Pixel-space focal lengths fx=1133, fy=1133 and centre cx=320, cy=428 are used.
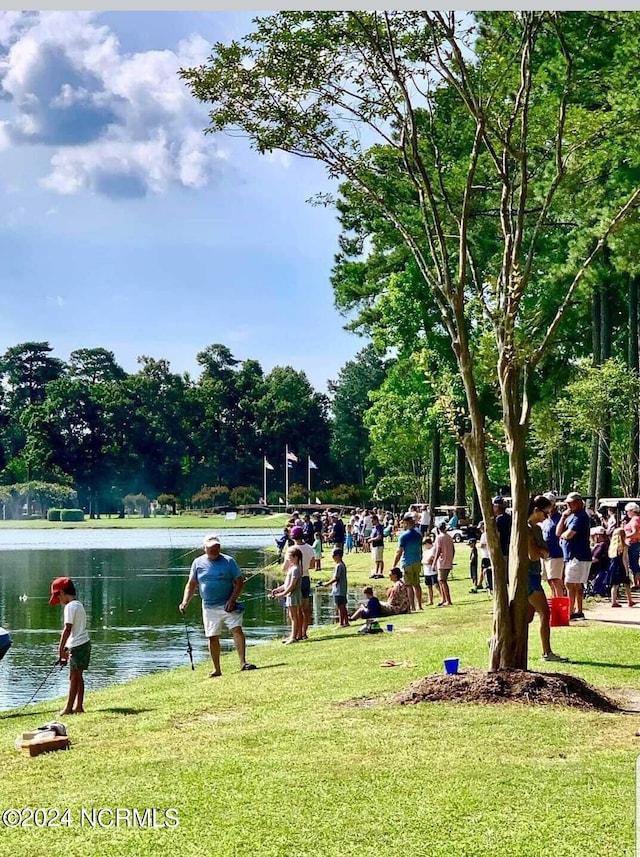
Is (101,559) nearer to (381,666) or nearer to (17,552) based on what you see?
(17,552)

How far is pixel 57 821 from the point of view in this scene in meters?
6.39

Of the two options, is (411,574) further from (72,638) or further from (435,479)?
(435,479)

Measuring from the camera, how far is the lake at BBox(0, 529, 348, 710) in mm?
15695

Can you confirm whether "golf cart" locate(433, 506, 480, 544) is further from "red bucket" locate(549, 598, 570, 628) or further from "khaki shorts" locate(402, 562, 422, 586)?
"red bucket" locate(549, 598, 570, 628)

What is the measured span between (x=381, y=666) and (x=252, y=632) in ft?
26.2

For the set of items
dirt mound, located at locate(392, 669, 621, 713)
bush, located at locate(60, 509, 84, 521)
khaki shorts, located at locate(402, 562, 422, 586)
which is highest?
khaki shorts, located at locate(402, 562, 422, 586)

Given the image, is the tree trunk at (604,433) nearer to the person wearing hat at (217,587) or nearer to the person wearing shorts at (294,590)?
the person wearing shorts at (294,590)

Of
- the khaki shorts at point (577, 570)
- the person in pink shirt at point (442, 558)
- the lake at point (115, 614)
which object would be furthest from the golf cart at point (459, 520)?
the khaki shorts at point (577, 570)

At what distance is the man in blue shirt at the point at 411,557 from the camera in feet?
59.4

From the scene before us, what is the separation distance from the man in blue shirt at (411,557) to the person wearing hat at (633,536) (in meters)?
3.27

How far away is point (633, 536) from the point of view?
1681cm

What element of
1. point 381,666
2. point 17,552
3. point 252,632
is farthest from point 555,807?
point 17,552

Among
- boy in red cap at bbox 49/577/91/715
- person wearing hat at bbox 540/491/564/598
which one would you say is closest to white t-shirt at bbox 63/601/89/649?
boy in red cap at bbox 49/577/91/715

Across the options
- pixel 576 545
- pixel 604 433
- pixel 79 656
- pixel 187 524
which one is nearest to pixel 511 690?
pixel 79 656
